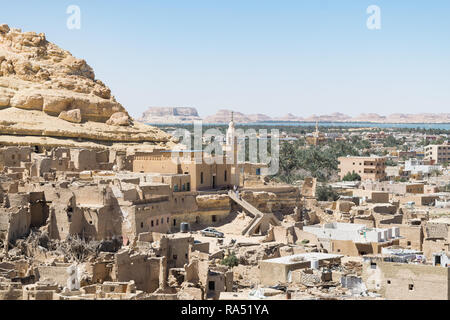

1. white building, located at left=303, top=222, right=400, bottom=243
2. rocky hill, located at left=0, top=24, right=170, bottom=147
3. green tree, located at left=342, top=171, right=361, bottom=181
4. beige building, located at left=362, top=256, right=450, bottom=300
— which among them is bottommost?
green tree, located at left=342, top=171, right=361, bottom=181

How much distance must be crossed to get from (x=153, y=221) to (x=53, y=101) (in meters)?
18.4

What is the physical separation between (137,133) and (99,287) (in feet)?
99.2

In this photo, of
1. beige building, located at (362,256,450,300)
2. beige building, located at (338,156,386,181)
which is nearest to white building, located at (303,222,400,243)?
beige building, located at (362,256,450,300)

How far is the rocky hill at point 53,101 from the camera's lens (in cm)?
4753

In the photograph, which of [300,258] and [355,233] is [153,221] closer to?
[300,258]

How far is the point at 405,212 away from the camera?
4366 cm

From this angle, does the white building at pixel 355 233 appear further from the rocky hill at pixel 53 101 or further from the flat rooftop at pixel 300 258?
the rocky hill at pixel 53 101

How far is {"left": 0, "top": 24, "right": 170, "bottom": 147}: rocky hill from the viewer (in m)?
47.5

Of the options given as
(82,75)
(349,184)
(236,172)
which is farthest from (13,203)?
(349,184)

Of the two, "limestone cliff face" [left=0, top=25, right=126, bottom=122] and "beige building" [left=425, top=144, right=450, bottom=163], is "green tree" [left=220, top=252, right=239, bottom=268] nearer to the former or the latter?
"limestone cliff face" [left=0, top=25, right=126, bottom=122]

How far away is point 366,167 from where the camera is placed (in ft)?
233

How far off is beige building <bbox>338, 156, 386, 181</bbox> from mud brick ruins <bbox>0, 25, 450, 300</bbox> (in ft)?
51.5

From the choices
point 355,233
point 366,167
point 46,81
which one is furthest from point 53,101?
point 366,167
